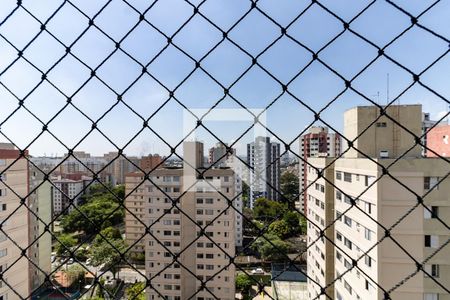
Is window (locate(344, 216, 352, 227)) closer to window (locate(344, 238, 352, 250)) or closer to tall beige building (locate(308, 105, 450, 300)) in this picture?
tall beige building (locate(308, 105, 450, 300))

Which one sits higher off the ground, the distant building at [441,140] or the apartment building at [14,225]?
the distant building at [441,140]

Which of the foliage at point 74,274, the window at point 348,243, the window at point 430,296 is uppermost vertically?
the window at point 348,243

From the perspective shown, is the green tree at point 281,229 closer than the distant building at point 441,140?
No

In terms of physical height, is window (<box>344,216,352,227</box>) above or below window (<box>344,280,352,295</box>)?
above

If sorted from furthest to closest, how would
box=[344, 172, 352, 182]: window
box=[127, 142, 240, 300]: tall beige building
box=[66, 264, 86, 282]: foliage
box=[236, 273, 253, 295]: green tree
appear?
1. box=[66, 264, 86, 282]: foliage
2. box=[236, 273, 253, 295]: green tree
3. box=[127, 142, 240, 300]: tall beige building
4. box=[344, 172, 352, 182]: window

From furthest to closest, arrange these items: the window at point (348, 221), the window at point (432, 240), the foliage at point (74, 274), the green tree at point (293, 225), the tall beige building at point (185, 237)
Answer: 1. the green tree at point (293, 225)
2. the foliage at point (74, 274)
3. the tall beige building at point (185, 237)
4. the window at point (348, 221)
5. the window at point (432, 240)

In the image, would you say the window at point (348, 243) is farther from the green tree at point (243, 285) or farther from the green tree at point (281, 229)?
the green tree at point (281, 229)

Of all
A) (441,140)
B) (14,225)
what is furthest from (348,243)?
(14,225)

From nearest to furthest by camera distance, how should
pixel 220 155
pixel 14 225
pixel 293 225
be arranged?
pixel 220 155, pixel 14 225, pixel 293 225

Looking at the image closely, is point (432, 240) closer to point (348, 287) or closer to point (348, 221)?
point (348, 221)

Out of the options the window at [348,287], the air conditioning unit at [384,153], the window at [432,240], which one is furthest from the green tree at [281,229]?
the window at [432,240]

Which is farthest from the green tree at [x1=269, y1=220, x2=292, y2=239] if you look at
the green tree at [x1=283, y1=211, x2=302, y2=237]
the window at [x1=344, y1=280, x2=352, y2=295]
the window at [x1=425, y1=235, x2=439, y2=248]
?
the window at [x1=425, y1=235, x2=439, y2=248]

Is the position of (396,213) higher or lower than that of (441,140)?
lower

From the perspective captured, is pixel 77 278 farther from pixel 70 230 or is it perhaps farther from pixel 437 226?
pixel 437 226
